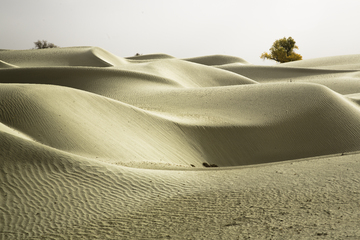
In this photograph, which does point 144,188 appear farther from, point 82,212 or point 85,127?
point 85,127

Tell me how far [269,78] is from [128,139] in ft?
83.0

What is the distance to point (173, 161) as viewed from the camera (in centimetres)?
1007

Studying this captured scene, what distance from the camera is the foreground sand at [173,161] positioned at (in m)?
4.88

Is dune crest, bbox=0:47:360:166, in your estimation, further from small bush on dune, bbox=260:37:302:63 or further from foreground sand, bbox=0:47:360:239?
small bush on dune, bbox=260:37:302:63

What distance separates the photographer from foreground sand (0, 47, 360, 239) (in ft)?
16.0

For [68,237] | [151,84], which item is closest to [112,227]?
[68,237]

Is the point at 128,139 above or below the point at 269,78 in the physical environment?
below

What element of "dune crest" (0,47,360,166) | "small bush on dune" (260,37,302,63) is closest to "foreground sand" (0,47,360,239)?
"dune crest" (0,47,360,166)

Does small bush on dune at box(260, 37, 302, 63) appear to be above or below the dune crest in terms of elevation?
above

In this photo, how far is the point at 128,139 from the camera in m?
10.2

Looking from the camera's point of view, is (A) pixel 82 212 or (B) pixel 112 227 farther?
(A) pixel 82 212

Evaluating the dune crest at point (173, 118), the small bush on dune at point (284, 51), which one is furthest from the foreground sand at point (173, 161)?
the small bush on dune at point (284, 51)

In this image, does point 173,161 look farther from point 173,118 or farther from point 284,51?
point 284,51

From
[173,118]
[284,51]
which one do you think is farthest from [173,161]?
[284,51]
